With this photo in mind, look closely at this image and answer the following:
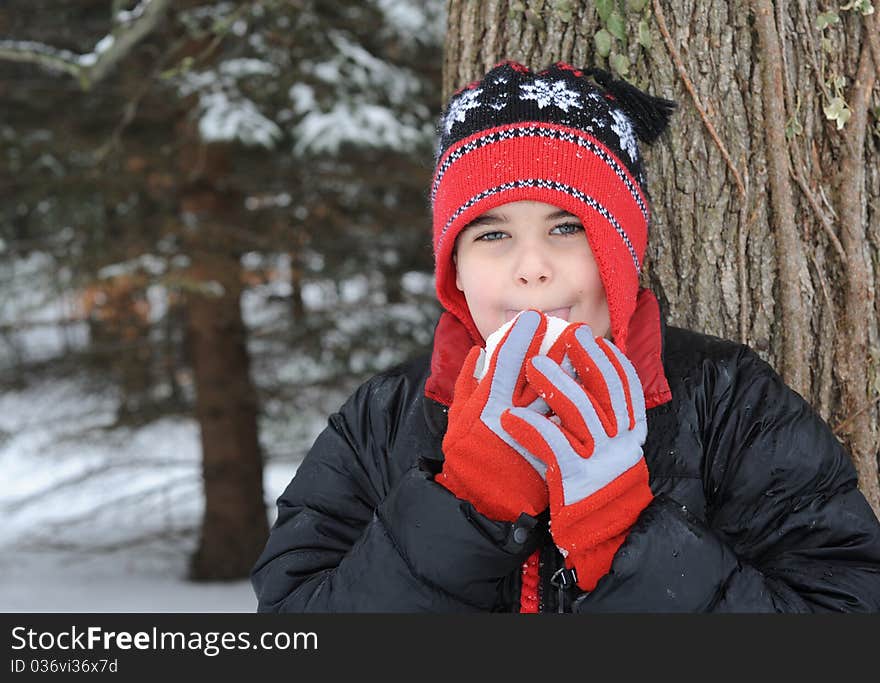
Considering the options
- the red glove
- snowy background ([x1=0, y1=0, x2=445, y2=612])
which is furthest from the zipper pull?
snowy background ([x1=0, y1=0, x2=445, y2=612])

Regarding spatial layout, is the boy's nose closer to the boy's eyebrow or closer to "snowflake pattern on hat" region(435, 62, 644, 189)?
the boy's eyebrow

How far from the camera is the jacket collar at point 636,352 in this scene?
182cm

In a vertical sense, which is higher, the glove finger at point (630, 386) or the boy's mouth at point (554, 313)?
the boy's mouth at point (554, 313)

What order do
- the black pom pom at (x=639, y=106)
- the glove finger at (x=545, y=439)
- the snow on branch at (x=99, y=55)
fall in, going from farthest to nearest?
the snow on branch at (x=99, y=55)
the black pom pom at (x=639, y=106)
the glove finger at (x=545, y=439)

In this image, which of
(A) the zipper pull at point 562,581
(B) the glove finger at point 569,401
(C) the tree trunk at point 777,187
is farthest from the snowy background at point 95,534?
(B) the glove finger at point 569,401

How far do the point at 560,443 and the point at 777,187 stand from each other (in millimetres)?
1114

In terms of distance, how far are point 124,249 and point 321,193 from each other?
1512 mm

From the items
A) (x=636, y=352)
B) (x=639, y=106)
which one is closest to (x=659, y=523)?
(x=636, y=352)

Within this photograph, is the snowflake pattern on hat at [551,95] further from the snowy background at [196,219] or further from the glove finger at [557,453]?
the snowy background at [196,219]

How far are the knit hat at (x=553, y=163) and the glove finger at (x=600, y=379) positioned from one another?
24cm

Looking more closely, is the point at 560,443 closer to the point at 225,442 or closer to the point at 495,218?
the point at 495,218

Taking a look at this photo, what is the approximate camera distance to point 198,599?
7.11 metres

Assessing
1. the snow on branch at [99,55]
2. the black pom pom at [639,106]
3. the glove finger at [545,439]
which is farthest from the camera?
the snow on branch at [99,55]

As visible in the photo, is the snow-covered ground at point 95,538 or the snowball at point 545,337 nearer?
the snowball at point 545,337
